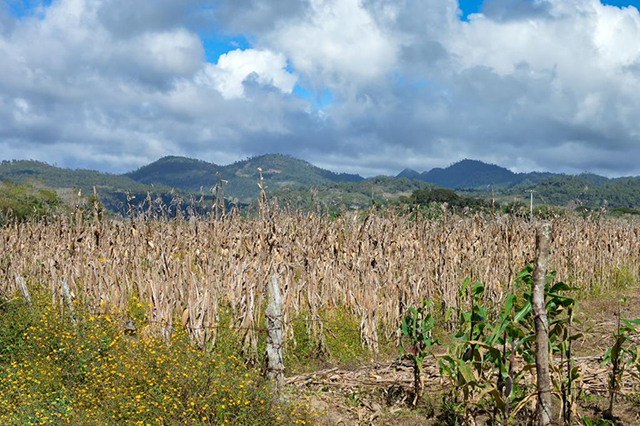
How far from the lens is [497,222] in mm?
13672

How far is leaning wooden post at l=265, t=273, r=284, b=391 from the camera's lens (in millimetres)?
6007

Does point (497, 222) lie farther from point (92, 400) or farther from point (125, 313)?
point (92, 400)

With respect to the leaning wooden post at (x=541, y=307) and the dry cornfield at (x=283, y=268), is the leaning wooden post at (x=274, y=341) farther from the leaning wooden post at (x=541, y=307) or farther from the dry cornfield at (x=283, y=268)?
the leaning wooden post at (x=541, y=307)

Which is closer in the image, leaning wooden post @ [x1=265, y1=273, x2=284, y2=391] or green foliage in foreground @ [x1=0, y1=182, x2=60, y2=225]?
leaning wooden post @ [x1=265, y1=273, x2=284, y2=391]

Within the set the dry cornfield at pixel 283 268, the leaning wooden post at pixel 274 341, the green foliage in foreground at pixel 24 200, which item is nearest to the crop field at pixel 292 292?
the dry cornfield at pixel 283 268

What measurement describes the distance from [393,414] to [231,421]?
1750 mm

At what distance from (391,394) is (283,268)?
3482 millimetres

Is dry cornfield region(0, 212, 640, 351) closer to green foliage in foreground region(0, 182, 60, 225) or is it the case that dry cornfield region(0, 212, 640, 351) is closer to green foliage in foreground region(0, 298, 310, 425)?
green foliage in foreground region(0, 298, 310, 425)

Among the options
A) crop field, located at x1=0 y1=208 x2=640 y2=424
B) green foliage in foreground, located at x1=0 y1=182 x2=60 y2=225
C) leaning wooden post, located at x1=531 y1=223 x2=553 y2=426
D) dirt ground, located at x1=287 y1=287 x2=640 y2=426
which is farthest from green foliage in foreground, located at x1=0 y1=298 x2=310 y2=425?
green foliage in foreground, located at x1=0 y1=182 x2=60 y2=225

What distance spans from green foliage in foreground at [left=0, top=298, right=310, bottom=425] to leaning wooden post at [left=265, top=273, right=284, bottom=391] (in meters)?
0.20

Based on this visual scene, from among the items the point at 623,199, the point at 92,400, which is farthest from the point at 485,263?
the point at 623,199

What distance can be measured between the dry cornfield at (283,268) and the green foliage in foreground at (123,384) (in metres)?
0.66

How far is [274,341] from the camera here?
6055 millimetres

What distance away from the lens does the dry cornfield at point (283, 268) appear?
787cm
